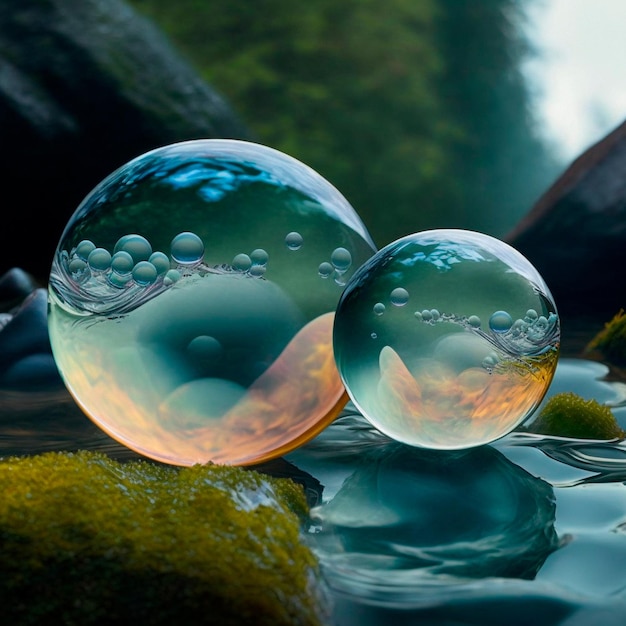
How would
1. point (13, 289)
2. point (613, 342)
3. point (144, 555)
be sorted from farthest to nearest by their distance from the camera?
A: 1. point (13, 289)
2. point (613, 342)
3. point (144, 555)

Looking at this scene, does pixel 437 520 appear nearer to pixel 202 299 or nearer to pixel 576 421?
pixel 202 299

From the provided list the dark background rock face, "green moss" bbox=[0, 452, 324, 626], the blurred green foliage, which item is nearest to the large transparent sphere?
"green moss" bbox=[0, 452, 324, 626]

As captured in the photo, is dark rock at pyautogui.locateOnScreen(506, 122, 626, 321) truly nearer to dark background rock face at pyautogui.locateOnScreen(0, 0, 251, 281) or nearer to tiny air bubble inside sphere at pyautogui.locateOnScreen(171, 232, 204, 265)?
dark background rock face at pyautogui.locateOnScreen(0, 0, 251, 281)

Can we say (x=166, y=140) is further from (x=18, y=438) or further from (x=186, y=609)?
(x=186, y=609)

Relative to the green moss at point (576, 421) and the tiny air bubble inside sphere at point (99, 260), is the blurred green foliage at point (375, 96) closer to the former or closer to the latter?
the green moss at point (576, 421)

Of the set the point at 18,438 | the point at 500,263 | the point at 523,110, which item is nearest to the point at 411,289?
the point at 500,263

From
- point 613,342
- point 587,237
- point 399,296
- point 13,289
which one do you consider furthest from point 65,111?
point 399,296
